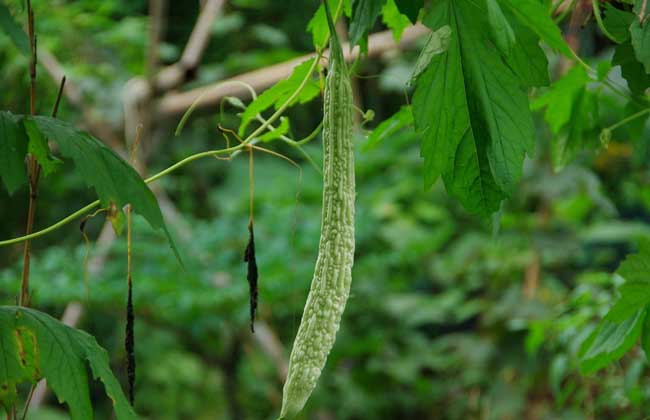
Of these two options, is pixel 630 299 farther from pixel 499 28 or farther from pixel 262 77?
pixel 262 77

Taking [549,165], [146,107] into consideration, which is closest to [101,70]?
[146,107]

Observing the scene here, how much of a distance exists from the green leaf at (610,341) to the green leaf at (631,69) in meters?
0.23

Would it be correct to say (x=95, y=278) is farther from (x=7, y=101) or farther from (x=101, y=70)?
(x=7, y=101)

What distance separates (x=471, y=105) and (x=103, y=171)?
11.6 inches

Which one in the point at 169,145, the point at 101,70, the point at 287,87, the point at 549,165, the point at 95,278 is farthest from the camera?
the point at 169,145

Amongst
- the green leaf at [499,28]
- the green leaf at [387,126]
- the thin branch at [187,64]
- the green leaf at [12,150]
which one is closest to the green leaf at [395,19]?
the green leaf at [387,126]

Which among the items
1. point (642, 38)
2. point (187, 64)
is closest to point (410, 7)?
point (642, 38)

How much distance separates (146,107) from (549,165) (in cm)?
130

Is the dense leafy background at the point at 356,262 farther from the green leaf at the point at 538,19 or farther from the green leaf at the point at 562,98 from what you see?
the green leaf at the point at 538,19

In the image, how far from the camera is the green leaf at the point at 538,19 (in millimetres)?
667

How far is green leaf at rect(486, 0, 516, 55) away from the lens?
59 centimetres

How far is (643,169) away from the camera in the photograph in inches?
119

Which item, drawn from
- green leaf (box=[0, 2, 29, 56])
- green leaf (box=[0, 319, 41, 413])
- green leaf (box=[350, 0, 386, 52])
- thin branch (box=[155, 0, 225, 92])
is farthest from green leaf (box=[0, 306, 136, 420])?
thin branch (box=[155, 0, 225, 92])

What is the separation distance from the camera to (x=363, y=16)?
667 millimetres
